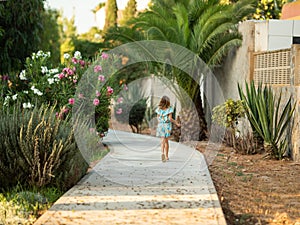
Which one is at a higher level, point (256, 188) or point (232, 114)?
point (232, 114)

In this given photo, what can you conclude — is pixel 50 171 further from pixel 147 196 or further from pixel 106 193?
pixel 147 196

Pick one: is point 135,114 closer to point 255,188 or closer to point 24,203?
point 255,188

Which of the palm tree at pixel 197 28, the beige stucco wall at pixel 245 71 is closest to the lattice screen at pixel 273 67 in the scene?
the beige stucco wall at pixel 245 71

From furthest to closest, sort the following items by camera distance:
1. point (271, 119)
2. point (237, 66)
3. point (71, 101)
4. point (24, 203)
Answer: point (237, 66) < point (71, 101) < point (271, 119) < point (24, 203)

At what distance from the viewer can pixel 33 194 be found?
6.94 meters

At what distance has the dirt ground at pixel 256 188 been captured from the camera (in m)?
6.41

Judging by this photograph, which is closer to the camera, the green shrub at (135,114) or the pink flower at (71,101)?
the pink flower at (71,101)

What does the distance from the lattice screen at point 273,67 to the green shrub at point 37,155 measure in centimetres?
513

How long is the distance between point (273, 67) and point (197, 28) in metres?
3.26

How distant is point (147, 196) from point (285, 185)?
96.2 inches

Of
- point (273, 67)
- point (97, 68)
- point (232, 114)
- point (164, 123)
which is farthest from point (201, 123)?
point (164, 123)

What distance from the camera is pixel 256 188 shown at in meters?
8.12

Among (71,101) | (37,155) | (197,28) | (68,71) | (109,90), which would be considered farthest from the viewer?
(197,28)

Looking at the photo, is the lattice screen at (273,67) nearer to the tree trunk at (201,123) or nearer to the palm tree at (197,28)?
the palm tree at (197,28)
